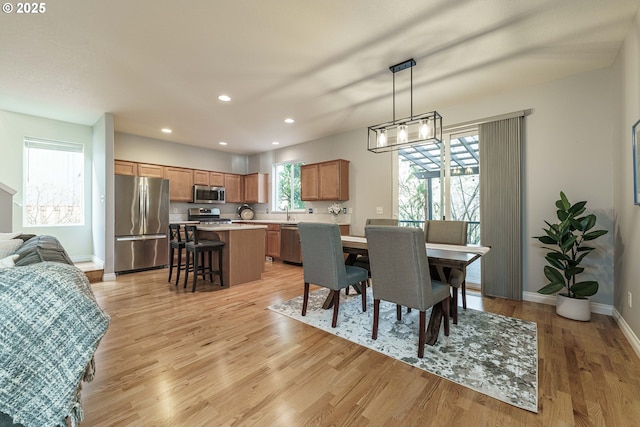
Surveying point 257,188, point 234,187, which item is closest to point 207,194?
point 234,187

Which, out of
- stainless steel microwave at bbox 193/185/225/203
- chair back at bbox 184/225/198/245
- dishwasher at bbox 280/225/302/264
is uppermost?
stainless steel microwave at bbox 193/185/225/203

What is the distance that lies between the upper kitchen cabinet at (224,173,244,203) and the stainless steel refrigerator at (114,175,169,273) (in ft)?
5.51

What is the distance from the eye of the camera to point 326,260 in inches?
102

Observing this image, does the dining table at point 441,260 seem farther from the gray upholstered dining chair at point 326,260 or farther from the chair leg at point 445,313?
the gray upholstered dining chair at point 326,260

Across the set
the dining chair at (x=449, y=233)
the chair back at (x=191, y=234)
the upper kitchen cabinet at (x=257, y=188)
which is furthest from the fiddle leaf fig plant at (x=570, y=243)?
the upper kitchen cabinet at (x=257, y=188)

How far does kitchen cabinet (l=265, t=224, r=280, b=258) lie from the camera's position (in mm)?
5688

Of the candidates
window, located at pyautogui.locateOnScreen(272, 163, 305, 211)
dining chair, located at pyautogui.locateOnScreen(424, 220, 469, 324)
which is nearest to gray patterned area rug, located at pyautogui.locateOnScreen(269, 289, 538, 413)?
dining chair, located at pyautogui.locateOnScreen(424, 220, 469, 324)

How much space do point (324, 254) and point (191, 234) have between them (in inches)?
97.4

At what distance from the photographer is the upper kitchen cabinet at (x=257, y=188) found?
A: 21.8 feet

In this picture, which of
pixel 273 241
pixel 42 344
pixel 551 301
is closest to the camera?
pixel 42 344

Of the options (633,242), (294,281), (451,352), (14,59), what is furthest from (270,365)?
(14,59)

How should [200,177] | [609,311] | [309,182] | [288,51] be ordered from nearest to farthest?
1. [288,51]
2. [609,311]
3. [309,182]
4. [200,177]

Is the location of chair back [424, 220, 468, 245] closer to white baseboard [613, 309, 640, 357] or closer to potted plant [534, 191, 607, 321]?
potted plant [534, 191, 607, 321]

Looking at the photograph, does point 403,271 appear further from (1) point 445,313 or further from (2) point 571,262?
(2) point 571,262
